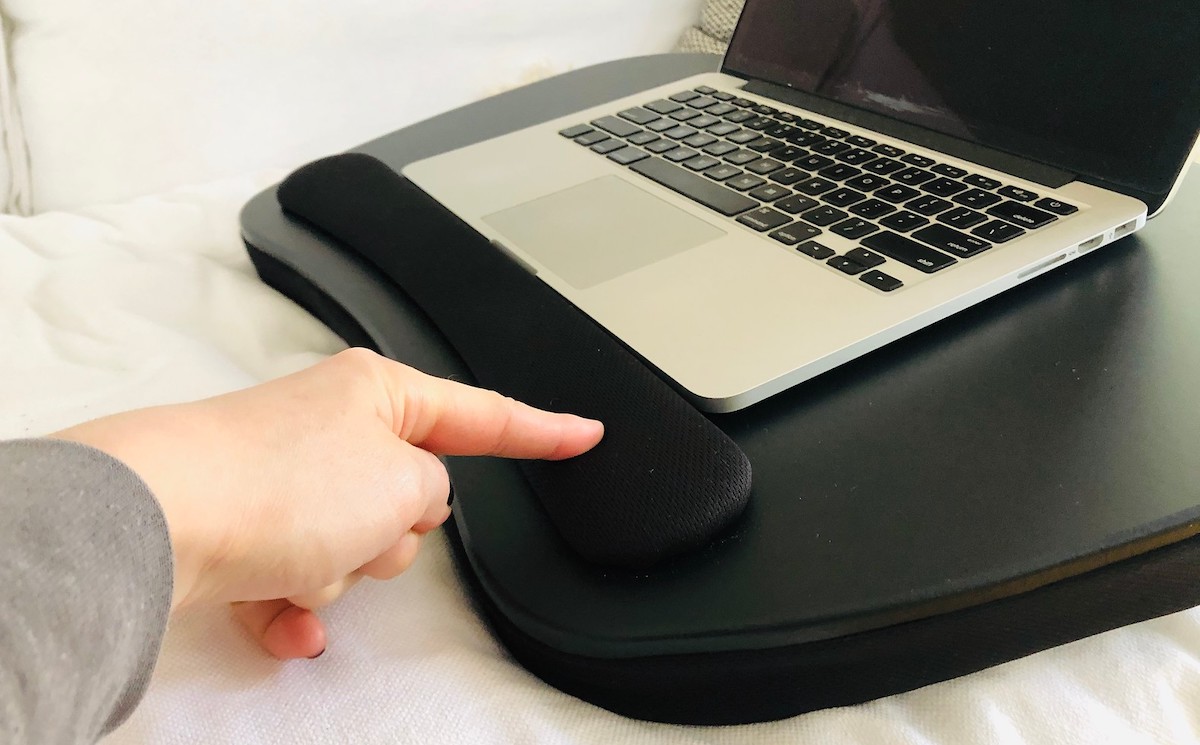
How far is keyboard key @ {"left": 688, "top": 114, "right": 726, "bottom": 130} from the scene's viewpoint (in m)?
0.67

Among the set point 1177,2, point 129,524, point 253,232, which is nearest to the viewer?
point 129,524

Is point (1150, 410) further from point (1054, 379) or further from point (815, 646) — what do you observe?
point (815, 646)

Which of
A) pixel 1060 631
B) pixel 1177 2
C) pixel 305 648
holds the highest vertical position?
pixel 1177 2

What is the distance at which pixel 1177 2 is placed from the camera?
1.57ft

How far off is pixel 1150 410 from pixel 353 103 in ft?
2.87

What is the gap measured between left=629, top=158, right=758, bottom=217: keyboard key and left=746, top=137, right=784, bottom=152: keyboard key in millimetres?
63

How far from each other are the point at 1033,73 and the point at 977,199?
10 centimetres

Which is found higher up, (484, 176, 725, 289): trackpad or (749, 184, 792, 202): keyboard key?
(749, 184, 792, 202): keyboard key

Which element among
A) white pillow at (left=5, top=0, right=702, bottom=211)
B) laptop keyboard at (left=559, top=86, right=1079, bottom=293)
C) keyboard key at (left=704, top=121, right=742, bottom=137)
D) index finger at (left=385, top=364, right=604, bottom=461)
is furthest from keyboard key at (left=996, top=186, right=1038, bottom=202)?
white pillow at (left=5, top=0, right=702, bottom=211)

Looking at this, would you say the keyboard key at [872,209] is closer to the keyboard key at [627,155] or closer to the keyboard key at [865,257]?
the keyboard key at [865,257]

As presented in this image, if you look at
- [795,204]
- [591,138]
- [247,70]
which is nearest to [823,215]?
[795,204]

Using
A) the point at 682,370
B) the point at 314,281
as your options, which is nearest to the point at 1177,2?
the point at 682,370

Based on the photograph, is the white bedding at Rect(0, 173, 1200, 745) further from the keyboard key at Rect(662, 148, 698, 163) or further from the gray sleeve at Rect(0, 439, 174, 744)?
the keyboard key at Rect(662, 148, 698, 163)

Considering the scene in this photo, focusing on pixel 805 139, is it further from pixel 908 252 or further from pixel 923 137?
pixel 908 252
